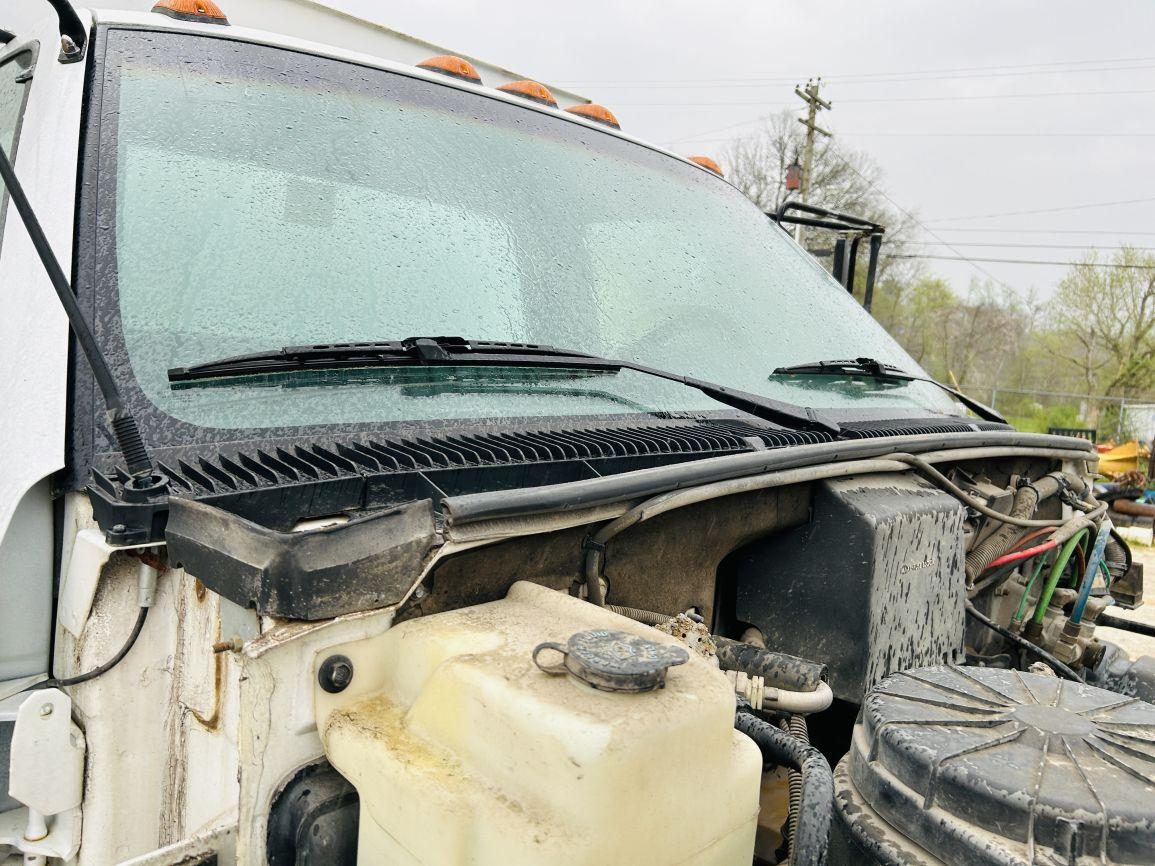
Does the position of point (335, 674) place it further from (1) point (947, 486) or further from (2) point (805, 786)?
(1) point (947, 486)

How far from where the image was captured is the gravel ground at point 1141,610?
6.28m

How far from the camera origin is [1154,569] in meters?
10.2

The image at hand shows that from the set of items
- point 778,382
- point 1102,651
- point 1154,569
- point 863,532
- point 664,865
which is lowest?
point 1154,569

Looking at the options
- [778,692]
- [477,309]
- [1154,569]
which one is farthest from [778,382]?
[1154,569]

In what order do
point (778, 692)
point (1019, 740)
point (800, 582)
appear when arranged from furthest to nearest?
point (800, 582), point (778, 692), point (1019, 740)

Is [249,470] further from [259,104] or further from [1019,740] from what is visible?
[1019,740]

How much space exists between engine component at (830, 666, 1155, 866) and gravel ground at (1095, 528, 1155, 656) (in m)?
2.90

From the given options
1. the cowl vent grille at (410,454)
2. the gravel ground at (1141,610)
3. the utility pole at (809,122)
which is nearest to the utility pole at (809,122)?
the utility pole at (809,122)

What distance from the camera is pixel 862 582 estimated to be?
1576mm

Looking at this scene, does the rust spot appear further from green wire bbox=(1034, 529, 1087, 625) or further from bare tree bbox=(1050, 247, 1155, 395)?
bare tree bbox=(1050, 247, 1155, 395)

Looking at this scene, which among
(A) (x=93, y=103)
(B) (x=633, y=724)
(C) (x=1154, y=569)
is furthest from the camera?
(C) (x=1154, y=569)

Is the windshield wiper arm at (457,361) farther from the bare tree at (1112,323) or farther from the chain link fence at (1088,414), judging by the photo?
the bare tree at (1112,323)

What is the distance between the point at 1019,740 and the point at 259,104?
1.67m

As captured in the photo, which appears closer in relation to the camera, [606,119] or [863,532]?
[863,532]
